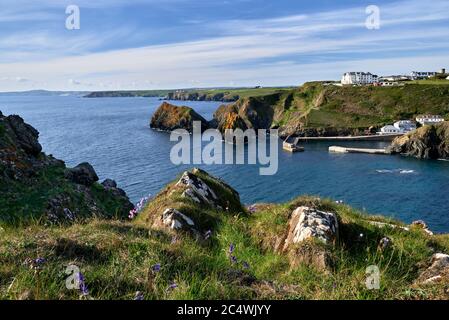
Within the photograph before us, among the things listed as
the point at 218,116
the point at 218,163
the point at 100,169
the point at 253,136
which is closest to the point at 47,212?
the point at 100,169

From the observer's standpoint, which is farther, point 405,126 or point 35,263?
point 405,126

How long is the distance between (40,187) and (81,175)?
25.5 feet

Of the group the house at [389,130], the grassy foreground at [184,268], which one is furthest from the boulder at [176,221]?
the house at [389,130]

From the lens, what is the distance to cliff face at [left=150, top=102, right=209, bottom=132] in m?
172

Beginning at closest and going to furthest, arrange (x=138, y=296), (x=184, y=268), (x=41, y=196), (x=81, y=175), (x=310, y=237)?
1. (x=138, y=296)
2. (x=184, y=268)
3. (x=310, y=237)
4. (x=41, y=196)
5. (x=81, y=175)

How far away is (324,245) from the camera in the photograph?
9148mm

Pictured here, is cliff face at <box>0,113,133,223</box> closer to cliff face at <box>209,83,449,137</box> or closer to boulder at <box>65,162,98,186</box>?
boulder at <box>65,162,98,186</box>

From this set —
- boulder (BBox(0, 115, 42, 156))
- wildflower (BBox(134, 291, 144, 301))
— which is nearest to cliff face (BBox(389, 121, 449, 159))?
boulder (BBox(0, 115, 42, 156))

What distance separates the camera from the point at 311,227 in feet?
33.0

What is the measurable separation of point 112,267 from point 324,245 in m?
4.87

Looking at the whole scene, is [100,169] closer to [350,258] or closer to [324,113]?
[350,258]

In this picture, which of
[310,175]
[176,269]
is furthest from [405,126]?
[176,269]

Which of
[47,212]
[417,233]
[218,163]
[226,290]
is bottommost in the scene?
[218,163]

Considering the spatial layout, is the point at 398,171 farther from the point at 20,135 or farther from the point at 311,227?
the point at 311,227
